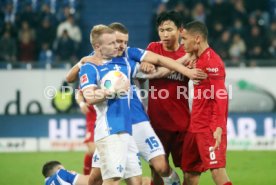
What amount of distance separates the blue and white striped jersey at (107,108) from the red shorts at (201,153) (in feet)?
3.19

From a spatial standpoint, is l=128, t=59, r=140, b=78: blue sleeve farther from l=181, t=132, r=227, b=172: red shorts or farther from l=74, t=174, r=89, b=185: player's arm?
l=74, t=174, r=89, b=185: player's arm

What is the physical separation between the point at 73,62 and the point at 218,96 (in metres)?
8.89

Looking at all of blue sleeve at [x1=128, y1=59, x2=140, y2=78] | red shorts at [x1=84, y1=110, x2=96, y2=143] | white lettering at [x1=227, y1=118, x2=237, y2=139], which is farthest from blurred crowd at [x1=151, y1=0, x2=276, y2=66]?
blue sleeve at [x1=128, y1=59, x2=140, y2=78]

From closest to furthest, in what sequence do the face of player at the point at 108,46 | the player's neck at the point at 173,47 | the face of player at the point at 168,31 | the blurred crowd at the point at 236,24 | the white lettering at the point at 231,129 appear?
the face of player at the point at 108,46 < the face of player at the point at 168,31 < the player's neck at the point at 173,47 < the white lettering at the point at 231,129 < the blurred crowd at the point at 236,24

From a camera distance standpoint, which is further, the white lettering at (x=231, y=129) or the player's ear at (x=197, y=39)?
the white lettering at (x=231, y=129)

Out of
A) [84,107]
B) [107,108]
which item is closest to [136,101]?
[107,108]

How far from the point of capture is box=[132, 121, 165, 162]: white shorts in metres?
8.40

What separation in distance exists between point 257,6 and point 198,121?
1117cm

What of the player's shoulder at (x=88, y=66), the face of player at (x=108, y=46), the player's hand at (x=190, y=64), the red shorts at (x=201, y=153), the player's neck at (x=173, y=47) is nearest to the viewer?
the face of player at (x=108, y=46)

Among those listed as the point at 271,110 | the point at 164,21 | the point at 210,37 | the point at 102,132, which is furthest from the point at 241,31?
the point at 102,132

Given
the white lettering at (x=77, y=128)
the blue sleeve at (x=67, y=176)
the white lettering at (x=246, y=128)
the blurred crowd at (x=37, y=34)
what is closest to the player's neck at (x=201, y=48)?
the blue sleeve at (x=67, y=176)

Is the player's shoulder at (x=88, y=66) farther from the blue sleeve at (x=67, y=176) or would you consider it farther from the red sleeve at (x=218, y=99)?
the blue sleeve at (x=67, y=176)

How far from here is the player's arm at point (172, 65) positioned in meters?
8.30

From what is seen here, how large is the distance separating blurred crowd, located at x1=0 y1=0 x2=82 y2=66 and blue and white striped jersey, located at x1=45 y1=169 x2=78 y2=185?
8644 mm
